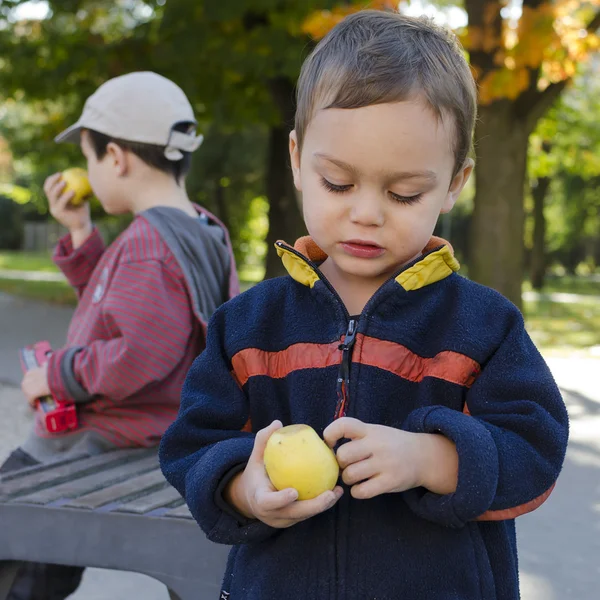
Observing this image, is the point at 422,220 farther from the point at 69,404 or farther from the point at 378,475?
the point at 69,404

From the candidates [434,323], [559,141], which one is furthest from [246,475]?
[559,141]

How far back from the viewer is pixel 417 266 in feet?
5.57

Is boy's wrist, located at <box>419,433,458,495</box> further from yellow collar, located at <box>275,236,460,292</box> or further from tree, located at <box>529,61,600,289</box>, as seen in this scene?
tree, located at <box>529,61,600,289</box>

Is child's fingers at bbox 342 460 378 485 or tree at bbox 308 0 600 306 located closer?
child's fingers at bbox 342 460 378 485

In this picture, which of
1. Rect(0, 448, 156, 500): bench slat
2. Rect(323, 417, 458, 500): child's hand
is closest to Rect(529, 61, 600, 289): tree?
Rect(0, 448, 156, 500): bench slat

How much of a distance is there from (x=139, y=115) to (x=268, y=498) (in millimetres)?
1979

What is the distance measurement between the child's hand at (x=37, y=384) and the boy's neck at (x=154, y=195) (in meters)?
0.65

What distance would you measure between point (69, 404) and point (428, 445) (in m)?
1.61

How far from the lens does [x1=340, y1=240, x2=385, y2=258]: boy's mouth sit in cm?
167

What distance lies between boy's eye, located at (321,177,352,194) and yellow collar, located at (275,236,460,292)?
165mm

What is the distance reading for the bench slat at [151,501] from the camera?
91.8 inches

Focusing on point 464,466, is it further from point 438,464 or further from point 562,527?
point 562,527

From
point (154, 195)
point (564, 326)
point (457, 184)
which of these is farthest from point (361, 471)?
point (564, 326)

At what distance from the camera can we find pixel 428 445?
1526 millimetres
